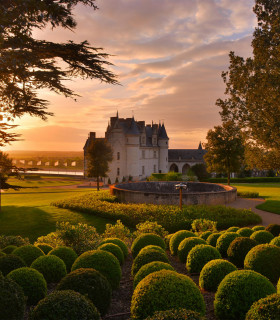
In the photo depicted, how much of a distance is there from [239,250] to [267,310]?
5048mm

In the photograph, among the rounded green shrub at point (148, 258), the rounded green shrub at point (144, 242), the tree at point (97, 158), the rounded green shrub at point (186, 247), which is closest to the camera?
the rounded green shrub at point (148, 258)

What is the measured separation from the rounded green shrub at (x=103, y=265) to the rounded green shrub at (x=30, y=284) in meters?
0.99

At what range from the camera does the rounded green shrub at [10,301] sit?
5.39m

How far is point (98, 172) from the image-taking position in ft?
122

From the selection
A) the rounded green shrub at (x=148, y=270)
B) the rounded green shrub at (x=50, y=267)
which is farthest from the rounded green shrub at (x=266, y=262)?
the rounded green shrub at (x=50, y=267)

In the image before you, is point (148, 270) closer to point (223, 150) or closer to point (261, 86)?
Answer: point (261, 86)

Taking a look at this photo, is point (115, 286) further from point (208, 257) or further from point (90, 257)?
point (208, 257)

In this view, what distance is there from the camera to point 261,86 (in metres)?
16.6

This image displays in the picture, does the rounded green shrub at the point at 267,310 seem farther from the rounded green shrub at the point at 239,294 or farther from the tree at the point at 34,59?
the tree at the point at 34,59

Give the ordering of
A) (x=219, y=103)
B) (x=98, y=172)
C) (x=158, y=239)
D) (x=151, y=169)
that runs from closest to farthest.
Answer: (x=158, y=239) < (x=219, y=103) < (x=98, y=172) < (x=151, y=169)

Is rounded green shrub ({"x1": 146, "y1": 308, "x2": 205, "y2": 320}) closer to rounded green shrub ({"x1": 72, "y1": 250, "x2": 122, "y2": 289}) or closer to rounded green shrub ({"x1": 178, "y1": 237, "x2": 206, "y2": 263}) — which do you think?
rounded green shrub ({"x1": 72, "y1": 250, "x2": 122, "y2": 289})

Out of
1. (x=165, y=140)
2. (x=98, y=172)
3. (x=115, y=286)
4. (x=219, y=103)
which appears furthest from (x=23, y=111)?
(x=165, y=140)

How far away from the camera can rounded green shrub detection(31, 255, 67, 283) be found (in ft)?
26.8

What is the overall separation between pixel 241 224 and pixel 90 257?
1153 cm
